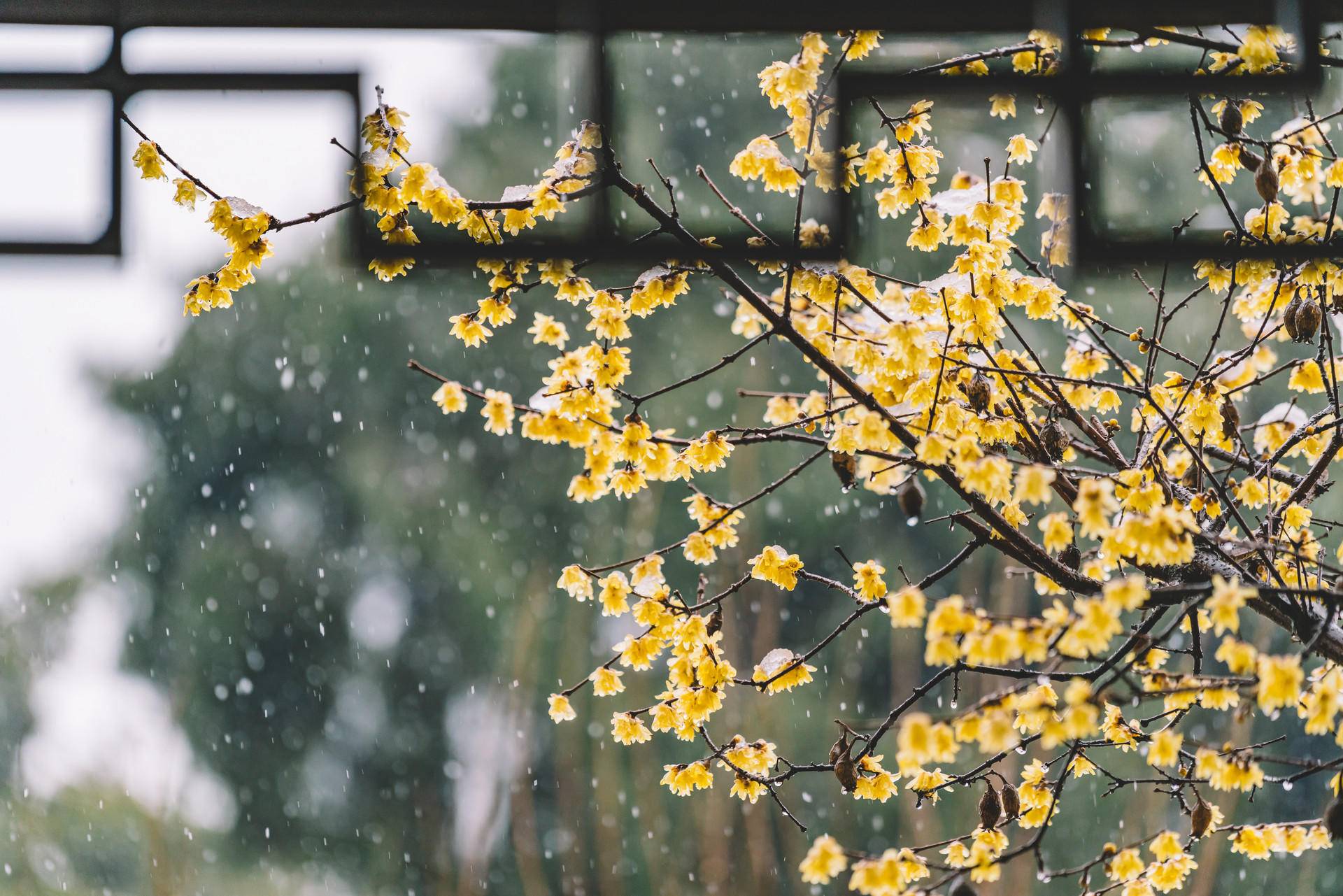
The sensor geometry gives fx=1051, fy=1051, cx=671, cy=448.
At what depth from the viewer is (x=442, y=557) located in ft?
18.8

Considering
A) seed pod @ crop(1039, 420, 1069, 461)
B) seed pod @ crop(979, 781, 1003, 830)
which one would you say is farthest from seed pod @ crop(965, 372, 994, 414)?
seed pod @ crop(979, 781, 1003, 830)

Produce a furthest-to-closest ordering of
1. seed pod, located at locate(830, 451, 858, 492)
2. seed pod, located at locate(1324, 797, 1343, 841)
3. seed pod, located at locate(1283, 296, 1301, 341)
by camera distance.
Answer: seed pod, located at locate(1283, 296, 1301, 341), seed pod, located at locate(830, 451, 858, 492), seed pod, located at locate(1324, 797, 1343, 841)

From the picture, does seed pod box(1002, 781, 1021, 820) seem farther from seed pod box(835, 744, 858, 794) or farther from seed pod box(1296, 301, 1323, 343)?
seed pod box(1296, 301, 1323, 343)

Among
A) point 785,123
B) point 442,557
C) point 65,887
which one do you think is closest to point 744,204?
point 785,123

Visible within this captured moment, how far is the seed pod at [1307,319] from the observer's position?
4.38ft

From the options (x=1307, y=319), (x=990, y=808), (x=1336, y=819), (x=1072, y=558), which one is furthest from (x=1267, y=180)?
(x=990, y=808)

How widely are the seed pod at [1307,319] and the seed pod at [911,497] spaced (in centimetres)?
58

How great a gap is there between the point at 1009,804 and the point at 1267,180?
2.69 feet

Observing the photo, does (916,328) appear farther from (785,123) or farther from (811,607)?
(811,607)

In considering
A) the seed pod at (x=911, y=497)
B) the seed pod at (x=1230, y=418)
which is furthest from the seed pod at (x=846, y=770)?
the seed pod at (x=1230, y=418)

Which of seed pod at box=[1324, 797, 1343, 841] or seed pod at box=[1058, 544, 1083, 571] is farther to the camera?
seed pod at box=[1058, 544, 1083, 571]

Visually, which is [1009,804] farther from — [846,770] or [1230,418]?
[1230,418]

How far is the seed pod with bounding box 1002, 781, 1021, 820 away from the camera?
1.30 meters

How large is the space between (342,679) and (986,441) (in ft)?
16.5
